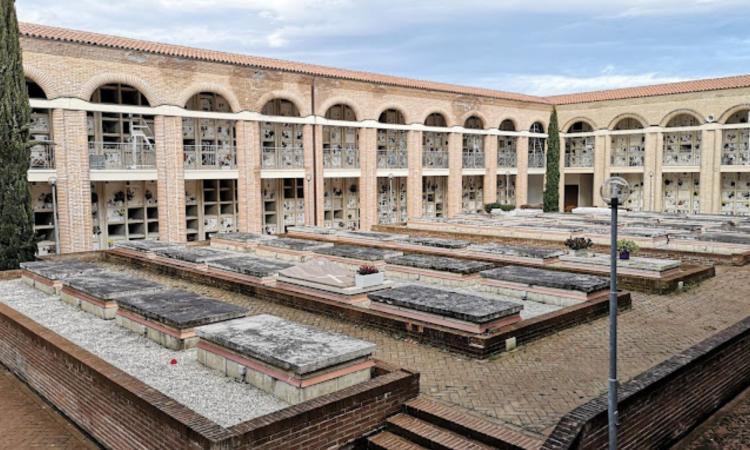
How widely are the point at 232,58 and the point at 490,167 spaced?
1712 cm

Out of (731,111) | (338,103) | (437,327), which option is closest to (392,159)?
(338,103)

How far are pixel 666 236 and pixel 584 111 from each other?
21739mm

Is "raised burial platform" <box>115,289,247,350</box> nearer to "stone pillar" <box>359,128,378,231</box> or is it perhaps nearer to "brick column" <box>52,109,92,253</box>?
"brick column" <box>52,109,92,253</box>

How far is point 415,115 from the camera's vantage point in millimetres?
31641

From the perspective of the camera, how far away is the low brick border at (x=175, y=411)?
5.73 meters

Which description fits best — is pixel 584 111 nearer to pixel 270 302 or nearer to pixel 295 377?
pixel 270 302

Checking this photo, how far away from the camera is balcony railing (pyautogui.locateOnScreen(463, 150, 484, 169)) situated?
3522 centimetres

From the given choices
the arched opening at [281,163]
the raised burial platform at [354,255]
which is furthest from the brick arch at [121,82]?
the raised burial platform at [354,255]

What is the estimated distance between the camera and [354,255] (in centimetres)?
1638

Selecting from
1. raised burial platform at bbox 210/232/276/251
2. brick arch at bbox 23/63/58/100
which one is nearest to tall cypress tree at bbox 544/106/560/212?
raised burial platform at bbox 210/232/276/251

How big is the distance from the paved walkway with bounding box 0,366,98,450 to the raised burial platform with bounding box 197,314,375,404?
182cm

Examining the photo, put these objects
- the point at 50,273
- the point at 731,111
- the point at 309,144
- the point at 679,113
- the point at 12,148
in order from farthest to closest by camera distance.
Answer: the point at 679,113
the point at 731,111
the point at 309,144
the point at 12,148
the point at 50,273

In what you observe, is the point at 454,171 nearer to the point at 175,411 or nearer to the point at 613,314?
the point at 613,314

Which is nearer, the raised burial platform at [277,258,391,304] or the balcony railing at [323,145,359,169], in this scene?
the raised burial platform at [277,258,391,304]
